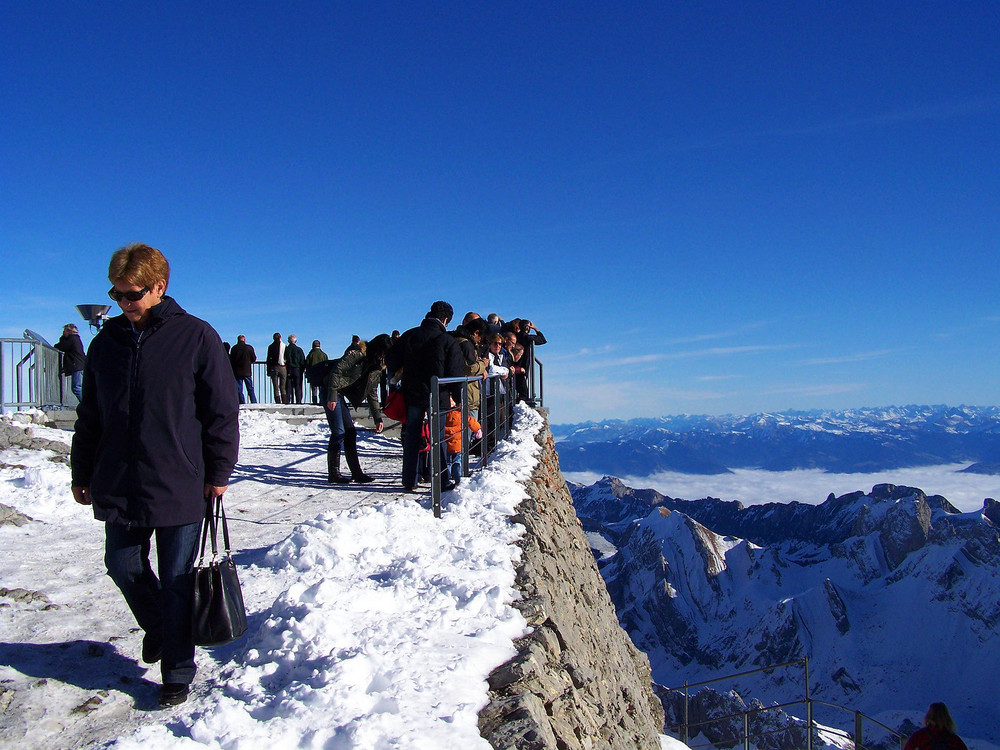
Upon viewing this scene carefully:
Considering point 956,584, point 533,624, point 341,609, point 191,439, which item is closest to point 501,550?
point 533,624

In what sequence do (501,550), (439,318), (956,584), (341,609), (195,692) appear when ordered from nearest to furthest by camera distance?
(195,692) < (341,609) < (501,550) < (439,318) < (956,584)

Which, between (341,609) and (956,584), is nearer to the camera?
(341,609)

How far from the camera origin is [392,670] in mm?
2877

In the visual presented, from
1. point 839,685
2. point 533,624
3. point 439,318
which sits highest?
point 439,318

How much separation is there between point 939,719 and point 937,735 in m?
0.20

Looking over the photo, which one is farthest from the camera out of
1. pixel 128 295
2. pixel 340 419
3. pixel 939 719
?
pixel 340 419

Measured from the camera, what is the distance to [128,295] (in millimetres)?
2592

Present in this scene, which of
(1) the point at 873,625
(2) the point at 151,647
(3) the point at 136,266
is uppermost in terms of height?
(3) the point at 136,266

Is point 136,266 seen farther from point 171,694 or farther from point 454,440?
point 454,440

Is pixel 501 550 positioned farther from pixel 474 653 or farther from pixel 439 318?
pixel 439 318

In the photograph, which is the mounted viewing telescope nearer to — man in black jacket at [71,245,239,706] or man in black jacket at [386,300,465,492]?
man in black jacket at [386,300,465,492]

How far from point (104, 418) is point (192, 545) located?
2.06 feet

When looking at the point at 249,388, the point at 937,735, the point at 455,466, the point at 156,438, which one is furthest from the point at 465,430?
the point at 249,388

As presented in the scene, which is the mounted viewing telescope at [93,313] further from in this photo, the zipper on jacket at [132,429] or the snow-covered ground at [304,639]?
the zipper on jacket at [132,429]
